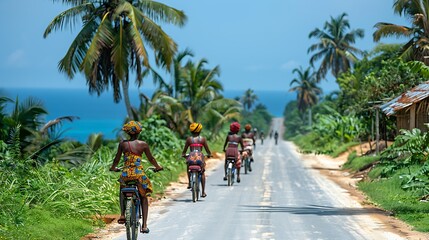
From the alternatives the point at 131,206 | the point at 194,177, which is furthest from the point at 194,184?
the point at 131,206

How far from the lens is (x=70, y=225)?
41.7 ft

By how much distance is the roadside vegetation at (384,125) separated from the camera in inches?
677

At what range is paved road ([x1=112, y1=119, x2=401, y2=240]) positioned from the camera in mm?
12539

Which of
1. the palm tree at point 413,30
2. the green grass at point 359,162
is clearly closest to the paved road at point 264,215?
the green grass at point 359,162

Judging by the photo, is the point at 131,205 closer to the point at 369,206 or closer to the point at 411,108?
the point at 369,206

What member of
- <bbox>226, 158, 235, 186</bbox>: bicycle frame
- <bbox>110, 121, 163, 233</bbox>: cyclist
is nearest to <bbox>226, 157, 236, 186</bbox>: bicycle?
<bbox>226, 158, 235, 186</bbox>: bicycle frame

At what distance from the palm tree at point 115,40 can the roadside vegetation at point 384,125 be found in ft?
30.3

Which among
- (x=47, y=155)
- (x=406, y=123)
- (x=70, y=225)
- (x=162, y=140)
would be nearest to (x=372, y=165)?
(x=406, y=123)

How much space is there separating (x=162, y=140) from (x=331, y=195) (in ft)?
35.1

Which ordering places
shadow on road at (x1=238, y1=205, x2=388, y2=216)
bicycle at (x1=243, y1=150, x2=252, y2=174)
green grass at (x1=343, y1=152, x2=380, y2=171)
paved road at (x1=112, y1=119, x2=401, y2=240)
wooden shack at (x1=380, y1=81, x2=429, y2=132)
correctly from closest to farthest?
paved road at (x1=112, y1=119, x2=401, y2=240) < shadow on road at (x1=238, y1=205, x2=388, y2=216) < wooden shack at (x1=380, y1=81, x2=429, y2=132) < bicycle at (x1=243, y1=150, x2=252, y2=174) < green grass at (x1=343, y1=152, x2=380, y2=171)

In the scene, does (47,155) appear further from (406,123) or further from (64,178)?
(406,123)

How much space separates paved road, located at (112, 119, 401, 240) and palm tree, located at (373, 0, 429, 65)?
45.1 ft

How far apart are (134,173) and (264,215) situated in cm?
463

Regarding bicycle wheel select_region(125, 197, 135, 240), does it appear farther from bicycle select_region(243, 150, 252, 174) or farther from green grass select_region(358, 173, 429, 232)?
bicycle select_region(243, 150, 252, 174)
